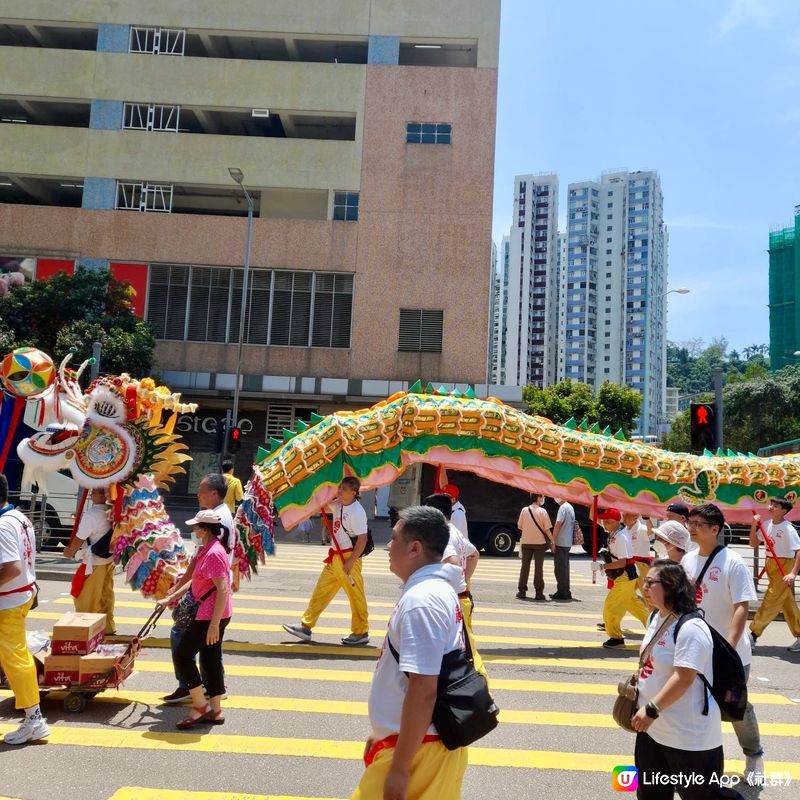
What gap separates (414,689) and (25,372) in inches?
222

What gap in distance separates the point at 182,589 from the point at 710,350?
137 meters

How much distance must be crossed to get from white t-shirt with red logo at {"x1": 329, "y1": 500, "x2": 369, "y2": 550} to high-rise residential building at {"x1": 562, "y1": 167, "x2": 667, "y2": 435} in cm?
10738

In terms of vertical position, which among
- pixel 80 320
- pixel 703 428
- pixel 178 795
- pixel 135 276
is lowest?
pixel 178 795

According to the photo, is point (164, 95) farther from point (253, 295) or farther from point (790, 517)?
point (790, 517)

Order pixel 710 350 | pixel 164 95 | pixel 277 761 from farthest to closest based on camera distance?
pixel 710 350, pixel 164 95, pixel 277 761

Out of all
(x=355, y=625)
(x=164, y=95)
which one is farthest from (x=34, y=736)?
(x=164, y=95)

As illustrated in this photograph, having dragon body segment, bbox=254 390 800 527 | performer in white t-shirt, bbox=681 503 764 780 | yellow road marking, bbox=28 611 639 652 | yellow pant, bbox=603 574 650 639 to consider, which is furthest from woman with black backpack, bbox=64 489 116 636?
yellow pant, bbox=603 574 650 639

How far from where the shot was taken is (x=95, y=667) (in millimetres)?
6117

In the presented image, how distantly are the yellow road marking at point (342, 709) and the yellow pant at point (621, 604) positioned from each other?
8.73 ft

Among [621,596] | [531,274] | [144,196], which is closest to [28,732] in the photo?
[621,596]

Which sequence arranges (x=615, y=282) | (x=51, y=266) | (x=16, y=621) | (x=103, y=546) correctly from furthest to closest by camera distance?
(x=615, y=282), (x=51, y=266), (x=103, y=546), (x=16, y=621)

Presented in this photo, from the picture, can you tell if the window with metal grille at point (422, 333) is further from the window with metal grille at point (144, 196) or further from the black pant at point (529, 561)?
the black pant at point (529, 561)

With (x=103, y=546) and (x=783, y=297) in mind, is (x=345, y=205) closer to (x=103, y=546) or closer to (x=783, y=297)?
(x=103, y=546)

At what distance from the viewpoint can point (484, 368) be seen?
29.0 m
